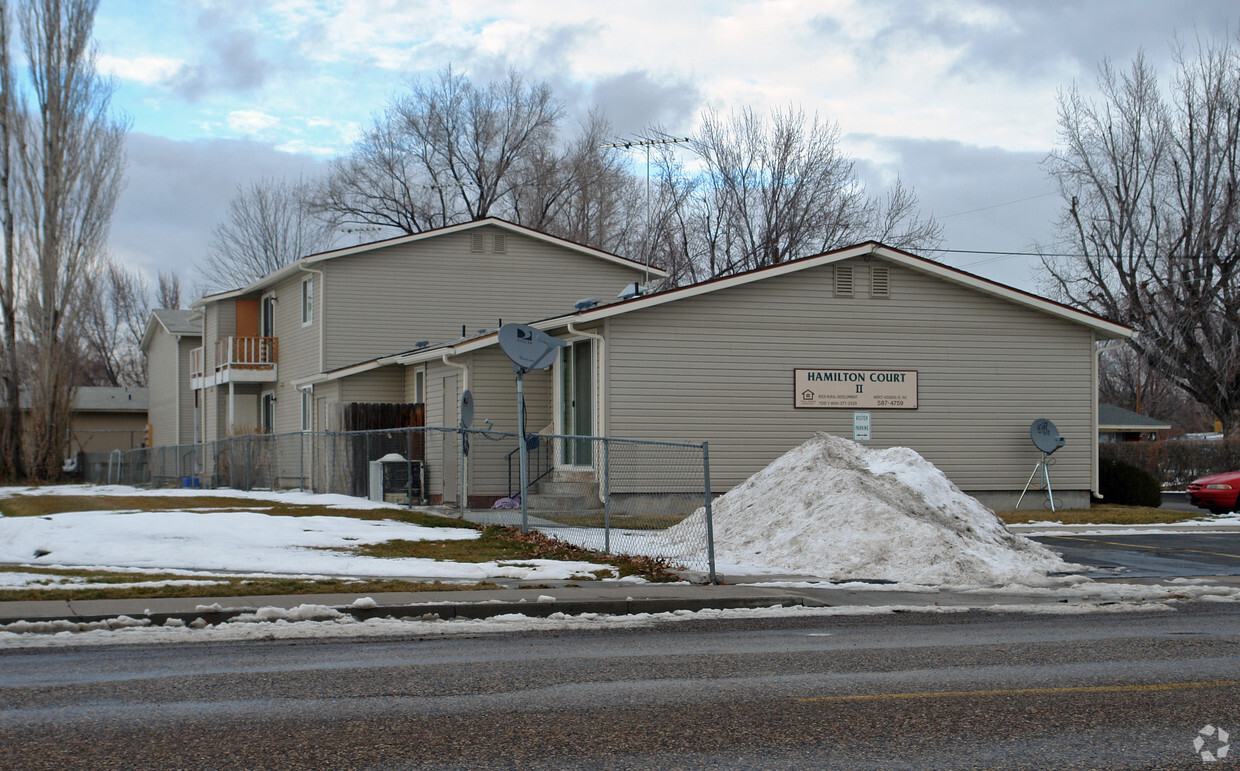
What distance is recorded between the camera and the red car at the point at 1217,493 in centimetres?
2566

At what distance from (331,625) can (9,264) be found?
33.6 meters

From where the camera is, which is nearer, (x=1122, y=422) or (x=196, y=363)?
(x=196, y=363)

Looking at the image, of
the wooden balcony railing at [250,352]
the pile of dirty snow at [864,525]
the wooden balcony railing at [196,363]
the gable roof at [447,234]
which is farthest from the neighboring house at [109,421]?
the pile of dirty snow at [864,525]

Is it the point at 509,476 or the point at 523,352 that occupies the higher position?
the point at 523,352

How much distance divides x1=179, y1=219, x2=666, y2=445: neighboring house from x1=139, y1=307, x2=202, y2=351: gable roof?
8.44 meters

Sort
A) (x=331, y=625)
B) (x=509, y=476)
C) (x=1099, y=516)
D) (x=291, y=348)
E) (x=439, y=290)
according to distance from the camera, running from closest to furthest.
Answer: (x=331, y=625) < (x=1099, y=516) < (x=509, y=476) < (x=439, y=290) < (x=291, y=348)

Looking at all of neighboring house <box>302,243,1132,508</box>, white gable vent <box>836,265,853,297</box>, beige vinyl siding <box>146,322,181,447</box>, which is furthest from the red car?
beige vinyl siding <box>146,322,181,447</box>

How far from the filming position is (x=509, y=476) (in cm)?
2284

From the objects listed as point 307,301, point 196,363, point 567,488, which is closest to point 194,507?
point 567,488

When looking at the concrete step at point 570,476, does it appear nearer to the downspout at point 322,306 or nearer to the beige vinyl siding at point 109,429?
the downspout at point 322,306

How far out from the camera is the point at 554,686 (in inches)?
286

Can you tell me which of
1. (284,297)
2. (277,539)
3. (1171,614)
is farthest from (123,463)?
(1171,614)

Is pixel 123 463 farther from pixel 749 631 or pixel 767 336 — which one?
pixel 749 631

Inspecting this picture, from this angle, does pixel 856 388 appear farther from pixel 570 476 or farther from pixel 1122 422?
pixel 1122 422
